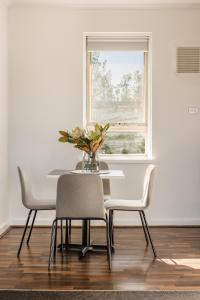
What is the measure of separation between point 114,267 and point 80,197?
68 centimetres

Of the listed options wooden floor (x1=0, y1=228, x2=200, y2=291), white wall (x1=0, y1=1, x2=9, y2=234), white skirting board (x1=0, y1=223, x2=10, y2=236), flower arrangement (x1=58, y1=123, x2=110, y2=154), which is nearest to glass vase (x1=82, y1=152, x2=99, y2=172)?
flower arrangement (x1=58, y1=123, x2=110, y2=154)

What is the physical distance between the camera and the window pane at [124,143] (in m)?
5.56

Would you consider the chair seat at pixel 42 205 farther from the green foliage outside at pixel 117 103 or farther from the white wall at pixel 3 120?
the green foliage outside at pixel 117 103

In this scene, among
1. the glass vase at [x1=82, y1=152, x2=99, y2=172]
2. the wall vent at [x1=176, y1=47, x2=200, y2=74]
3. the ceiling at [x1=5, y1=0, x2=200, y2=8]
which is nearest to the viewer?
the glass vase at [x1=82, y1=152, x2=99, y2=172]

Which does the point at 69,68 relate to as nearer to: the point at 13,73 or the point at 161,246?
the point at 13,73

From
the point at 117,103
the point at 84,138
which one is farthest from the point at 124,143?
the point at 84,138

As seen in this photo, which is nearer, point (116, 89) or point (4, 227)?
point (4, 227)

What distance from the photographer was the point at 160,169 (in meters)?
5.36

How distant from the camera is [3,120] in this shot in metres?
5.12

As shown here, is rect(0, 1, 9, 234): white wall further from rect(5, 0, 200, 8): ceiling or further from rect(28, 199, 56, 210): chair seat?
rect(28, 199, 56, 210): chair seat

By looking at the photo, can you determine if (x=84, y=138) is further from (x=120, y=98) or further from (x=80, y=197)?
(x=120, y=98)

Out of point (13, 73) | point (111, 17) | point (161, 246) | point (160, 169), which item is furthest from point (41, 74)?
point (161, 246)

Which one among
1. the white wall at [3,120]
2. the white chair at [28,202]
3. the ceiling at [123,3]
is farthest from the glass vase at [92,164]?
the ceiling at [123,3]

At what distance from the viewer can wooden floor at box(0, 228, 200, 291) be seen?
326 centimetres
